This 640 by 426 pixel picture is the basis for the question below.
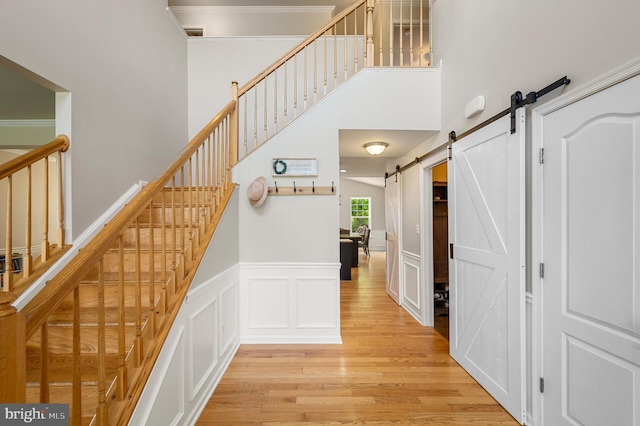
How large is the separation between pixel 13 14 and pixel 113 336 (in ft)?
6.84

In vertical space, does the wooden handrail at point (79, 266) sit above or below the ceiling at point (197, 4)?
below

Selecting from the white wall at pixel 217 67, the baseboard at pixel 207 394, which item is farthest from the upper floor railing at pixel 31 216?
the white wall at pixel 217 67

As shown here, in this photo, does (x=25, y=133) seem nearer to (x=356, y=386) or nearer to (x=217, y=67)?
(x=217, y=67)

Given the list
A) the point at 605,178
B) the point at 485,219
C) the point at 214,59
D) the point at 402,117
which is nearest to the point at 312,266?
the point at 485,219

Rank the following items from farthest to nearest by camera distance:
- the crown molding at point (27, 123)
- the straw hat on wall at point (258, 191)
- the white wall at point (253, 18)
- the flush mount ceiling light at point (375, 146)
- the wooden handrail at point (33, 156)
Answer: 1. the white wall at point (253, 18)
2. the flush mount ceiling light at point (375, 146)
3. the crown molding at point (27, 123)
4. the straw hat on wall at point (258, 191)
5. the wooden handrail at point (33, 156)

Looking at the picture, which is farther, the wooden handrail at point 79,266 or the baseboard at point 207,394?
the baseboard at point 207,394

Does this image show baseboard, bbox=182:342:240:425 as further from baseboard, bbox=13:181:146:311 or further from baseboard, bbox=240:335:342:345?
baseboard, bbox=13:181:146:311

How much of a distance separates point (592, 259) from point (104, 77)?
3788 mm

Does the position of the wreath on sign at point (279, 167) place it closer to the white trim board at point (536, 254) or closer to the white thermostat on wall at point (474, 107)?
the white thermostat on wall at point (474, 107)

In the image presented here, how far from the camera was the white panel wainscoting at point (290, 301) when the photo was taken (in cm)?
297

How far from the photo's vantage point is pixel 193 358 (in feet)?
6.12

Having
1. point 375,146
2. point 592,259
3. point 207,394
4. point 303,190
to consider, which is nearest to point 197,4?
point 375,146

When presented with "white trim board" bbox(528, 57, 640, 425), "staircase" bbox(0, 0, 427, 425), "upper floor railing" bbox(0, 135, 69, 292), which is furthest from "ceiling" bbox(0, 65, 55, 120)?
"white trim board" bbox(528, 57, 640, 425)

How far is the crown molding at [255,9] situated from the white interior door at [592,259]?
4.64 m
